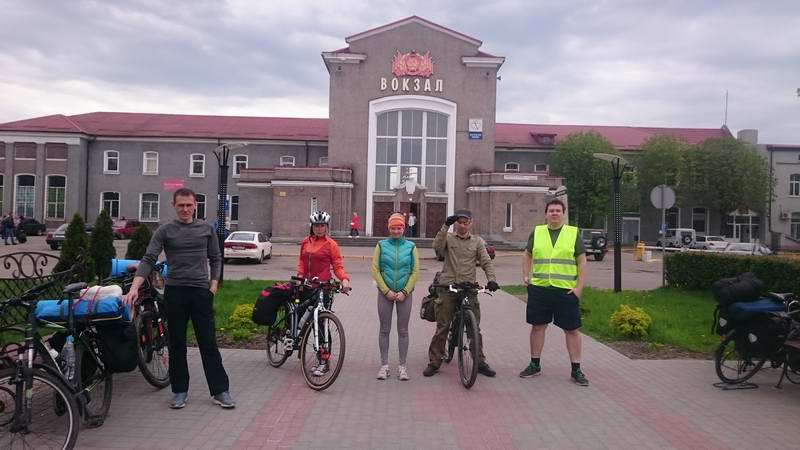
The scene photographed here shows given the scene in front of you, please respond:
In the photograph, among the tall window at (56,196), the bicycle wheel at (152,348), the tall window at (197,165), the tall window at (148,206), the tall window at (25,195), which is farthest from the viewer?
the tall window at (197,165)

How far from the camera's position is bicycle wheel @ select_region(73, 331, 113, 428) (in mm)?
4938

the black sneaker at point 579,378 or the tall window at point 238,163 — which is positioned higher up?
the tall window at point 238,163

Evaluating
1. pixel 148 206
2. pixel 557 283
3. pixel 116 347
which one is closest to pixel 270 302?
pixel 116 347

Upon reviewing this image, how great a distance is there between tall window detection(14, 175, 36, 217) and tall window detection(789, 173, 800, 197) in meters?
63.4

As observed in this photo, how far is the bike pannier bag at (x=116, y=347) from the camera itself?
506 centimetres

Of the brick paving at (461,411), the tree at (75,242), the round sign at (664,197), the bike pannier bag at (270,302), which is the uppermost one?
the round sign at (664,197)

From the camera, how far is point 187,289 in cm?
565

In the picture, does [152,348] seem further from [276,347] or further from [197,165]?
[197,165]

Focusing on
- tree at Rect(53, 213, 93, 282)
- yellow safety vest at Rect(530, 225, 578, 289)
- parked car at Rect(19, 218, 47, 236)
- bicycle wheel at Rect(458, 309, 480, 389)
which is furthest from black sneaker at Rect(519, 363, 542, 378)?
parked car at Rect(19, 218, 47, 236)

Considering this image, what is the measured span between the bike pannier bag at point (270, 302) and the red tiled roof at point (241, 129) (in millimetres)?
45155

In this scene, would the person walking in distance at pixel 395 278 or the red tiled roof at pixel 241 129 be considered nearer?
the person walking in distance at pixel 395 278

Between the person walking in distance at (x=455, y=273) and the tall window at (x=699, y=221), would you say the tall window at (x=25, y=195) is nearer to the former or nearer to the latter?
the person walking in distance at (x=455, y=273)

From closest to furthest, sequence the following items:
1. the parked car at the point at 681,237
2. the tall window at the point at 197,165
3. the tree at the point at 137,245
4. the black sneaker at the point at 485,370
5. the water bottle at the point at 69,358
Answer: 1. the water bottle at the point at 69,358
2. the black sneaker at the point at 485,370
3. the tree at the point at 137,245
4. the parked car at the point at 681,237
5. the tall window at the point at 197,165

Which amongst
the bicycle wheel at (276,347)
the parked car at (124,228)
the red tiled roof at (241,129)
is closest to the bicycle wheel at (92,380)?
the bicycle wheel at (276,347)
